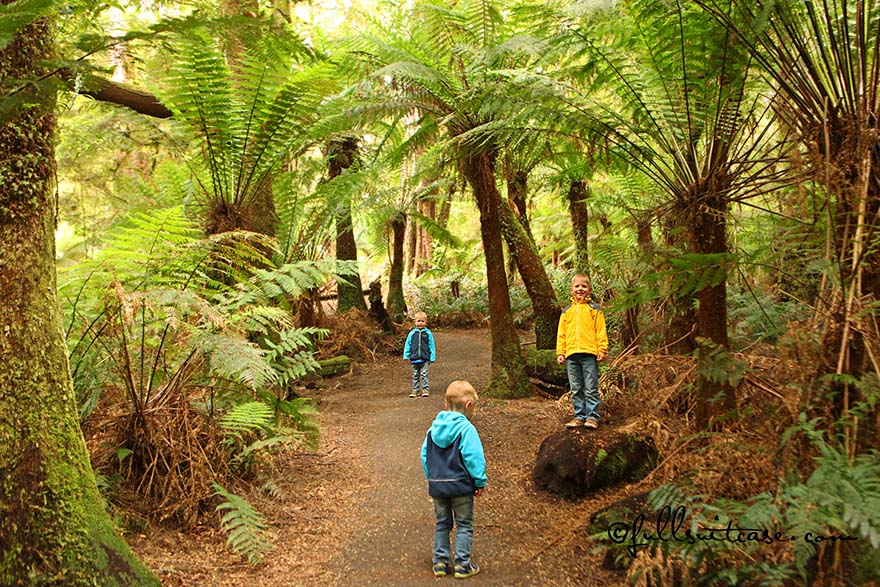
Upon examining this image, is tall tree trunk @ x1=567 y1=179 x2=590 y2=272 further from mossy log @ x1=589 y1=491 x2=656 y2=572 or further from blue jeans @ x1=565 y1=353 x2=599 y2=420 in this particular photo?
mossy log @ x1=589 y1=491 x2=656 y2=572

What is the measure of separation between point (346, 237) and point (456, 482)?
853 centimetres

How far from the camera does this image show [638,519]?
9.59 ft

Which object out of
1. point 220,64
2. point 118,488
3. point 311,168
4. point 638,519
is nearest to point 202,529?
point 118,488

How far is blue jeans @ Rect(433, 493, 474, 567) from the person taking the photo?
9.98ft

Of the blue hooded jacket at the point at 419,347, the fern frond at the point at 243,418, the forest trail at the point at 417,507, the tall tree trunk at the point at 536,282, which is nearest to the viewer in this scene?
the forest trail at the point at 417,507

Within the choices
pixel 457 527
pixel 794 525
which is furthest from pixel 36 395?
pixel 794 525

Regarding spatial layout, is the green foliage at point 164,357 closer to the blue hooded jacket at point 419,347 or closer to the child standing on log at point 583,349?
the child standing on log at point 583,349

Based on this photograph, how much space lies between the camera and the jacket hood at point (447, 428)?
123 inches

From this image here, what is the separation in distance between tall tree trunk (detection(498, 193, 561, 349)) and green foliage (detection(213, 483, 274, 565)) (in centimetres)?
553

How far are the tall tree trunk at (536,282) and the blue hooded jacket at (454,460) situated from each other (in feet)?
17.7

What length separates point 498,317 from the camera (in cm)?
703

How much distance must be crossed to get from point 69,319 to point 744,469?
13.0 feet

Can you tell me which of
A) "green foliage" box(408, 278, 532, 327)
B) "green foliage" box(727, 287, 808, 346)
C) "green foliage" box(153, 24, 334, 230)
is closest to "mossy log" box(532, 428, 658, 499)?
"green foliage" box(727, 287, 808, 346)

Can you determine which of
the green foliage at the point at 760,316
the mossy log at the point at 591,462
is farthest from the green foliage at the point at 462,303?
the mossy log at the point at 591,462
